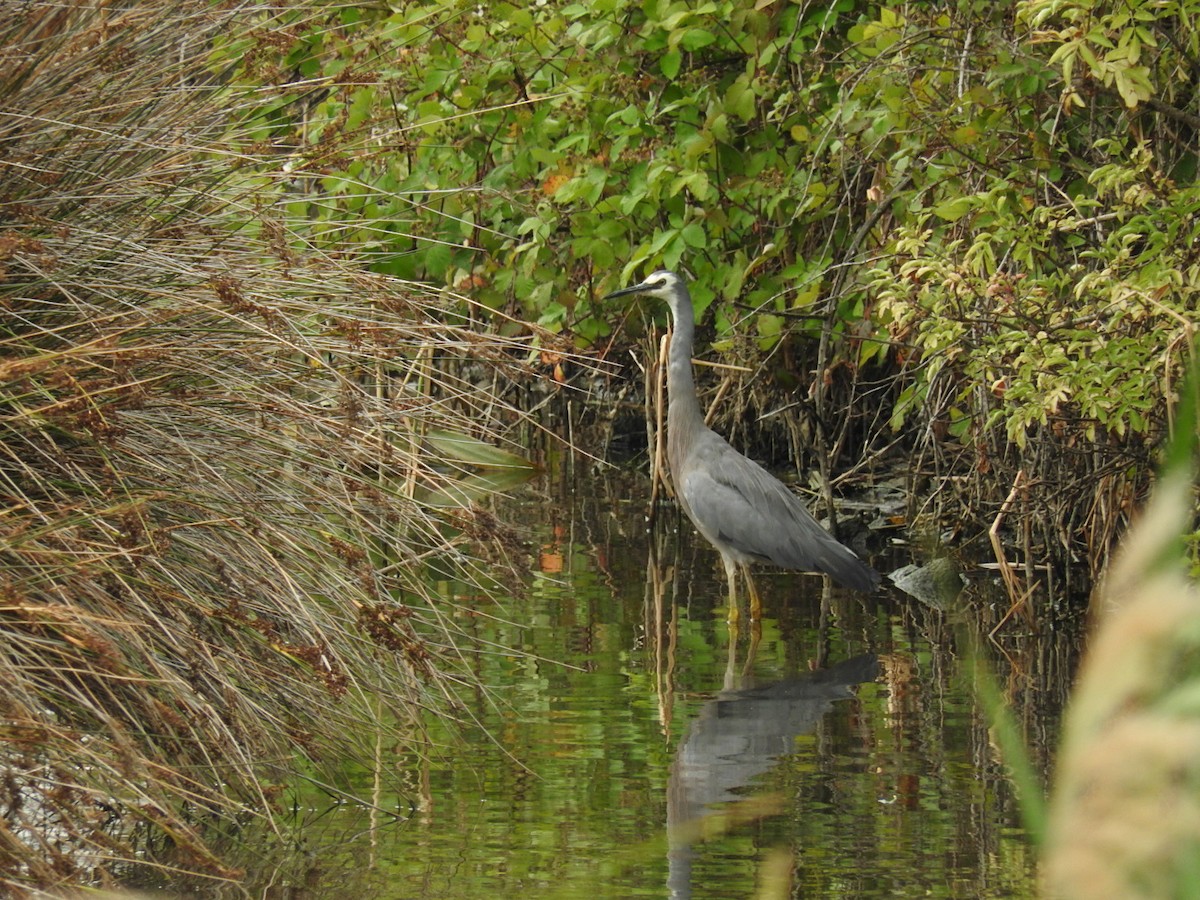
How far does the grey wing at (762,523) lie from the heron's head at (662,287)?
938mm

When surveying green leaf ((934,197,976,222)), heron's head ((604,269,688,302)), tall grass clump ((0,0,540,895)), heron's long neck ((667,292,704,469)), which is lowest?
tall grass clump ((0,0,540,895))

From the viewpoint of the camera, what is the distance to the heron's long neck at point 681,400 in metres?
8.05

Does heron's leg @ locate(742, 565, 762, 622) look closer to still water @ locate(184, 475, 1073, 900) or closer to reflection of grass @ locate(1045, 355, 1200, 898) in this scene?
still water @ locate(184, 475, 1073, 900)

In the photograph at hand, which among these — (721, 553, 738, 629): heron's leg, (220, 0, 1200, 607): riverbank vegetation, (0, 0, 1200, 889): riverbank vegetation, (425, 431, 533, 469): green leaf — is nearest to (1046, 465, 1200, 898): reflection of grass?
(0, 0, 1200, 889): riverbank vegetation

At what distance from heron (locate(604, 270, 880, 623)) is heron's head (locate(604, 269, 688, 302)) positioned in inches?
12.0

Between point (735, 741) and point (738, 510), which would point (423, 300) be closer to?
point (735, 741)

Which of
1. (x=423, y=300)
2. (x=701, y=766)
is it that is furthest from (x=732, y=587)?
(x=423, y=300)

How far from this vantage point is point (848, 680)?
6039 millimetres

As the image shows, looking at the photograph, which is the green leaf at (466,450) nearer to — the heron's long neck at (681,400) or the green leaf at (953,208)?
the heron's long neck at (681,400)

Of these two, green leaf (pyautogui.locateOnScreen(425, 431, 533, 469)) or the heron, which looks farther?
the heron

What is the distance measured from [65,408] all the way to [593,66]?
5729 mm

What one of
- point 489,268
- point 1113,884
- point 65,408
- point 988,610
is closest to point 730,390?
point 489,268

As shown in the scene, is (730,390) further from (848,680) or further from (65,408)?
(65,408)

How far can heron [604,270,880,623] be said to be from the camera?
7.34m
